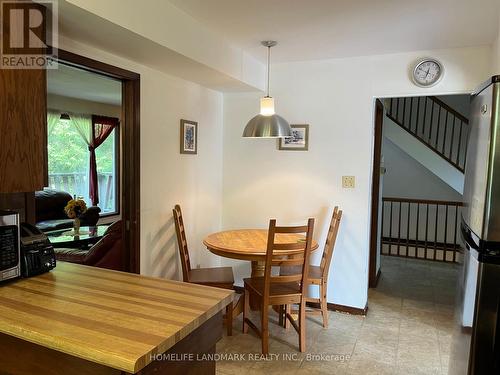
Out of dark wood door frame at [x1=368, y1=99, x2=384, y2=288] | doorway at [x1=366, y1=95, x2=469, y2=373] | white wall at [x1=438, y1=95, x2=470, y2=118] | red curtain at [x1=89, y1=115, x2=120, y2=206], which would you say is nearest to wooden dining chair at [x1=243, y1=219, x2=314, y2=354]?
doorway at [x1=366, y1=95, x2=469, y2=373]

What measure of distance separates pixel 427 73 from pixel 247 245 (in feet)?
7.19

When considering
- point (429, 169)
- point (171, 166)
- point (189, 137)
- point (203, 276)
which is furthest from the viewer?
point (429, 169)

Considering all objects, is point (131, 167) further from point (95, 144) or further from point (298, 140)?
point (95, 144)

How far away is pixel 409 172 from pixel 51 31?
607 centimetres

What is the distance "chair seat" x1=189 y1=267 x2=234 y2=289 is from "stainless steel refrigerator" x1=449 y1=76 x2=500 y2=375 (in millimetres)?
1831

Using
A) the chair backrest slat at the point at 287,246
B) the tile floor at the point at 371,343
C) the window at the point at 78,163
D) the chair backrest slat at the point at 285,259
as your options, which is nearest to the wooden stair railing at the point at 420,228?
the tile floor at the point at 371,343

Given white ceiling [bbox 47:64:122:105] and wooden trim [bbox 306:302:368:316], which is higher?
white ceiling [bbox 47:64:122:105]

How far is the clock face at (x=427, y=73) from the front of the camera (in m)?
3.24

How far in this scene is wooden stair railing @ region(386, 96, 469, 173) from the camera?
6098 millimetres

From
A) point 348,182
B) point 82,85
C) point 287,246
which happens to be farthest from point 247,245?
point 82,85

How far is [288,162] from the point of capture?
3.88 m

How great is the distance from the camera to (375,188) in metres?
4.16

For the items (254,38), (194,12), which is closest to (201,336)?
(194,12)

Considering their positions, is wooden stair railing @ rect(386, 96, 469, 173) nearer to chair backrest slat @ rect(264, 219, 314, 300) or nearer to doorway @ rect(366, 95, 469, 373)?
doorway @ rect(366, 95, 469, 373)
